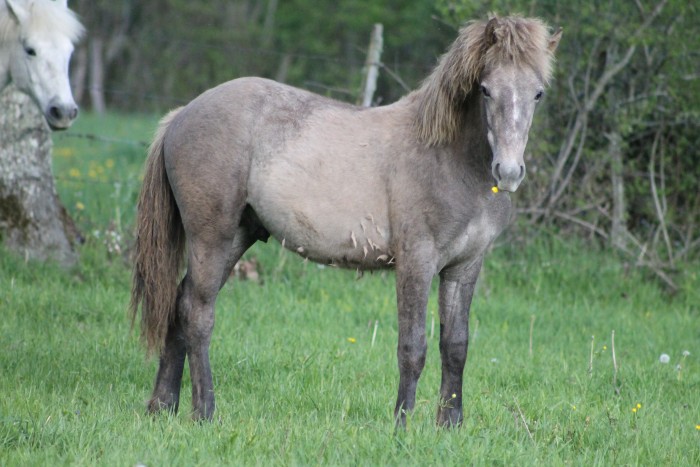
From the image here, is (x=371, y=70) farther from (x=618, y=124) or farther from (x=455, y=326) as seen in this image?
(x=455, y=326)

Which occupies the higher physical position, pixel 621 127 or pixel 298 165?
pixel 621 127

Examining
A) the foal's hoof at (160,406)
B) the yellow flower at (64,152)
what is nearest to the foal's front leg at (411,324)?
the foal's hoof at (160,406)

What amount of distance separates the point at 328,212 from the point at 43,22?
1923mm

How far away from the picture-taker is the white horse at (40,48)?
4688 mm

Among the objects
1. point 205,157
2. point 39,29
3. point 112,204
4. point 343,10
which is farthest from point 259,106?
point 343,10

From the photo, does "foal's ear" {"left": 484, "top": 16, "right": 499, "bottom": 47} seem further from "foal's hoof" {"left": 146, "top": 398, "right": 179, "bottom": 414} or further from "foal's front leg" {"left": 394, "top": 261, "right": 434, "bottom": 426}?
"foal's hoof" {"left": 146, "top": 398, "right": 179, "bottom": 414}

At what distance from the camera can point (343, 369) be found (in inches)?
211

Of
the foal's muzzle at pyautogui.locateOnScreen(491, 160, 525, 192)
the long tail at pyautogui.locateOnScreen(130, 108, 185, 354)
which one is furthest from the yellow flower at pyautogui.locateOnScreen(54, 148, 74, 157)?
the foal's muzzle at pyautogui.locateOnScreen(491, 160, 525, 192)

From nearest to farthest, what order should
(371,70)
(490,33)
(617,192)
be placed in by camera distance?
(490,33) → (371,70) → (617,192)

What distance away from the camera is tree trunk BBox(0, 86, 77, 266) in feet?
23.2

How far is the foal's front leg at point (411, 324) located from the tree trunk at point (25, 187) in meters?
3.82

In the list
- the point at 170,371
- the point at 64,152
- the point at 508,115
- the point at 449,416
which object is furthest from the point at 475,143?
the point at 64,152

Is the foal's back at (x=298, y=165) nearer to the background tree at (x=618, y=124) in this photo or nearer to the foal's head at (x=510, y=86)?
the foal's head at (x=510, y=86)

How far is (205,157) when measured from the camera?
4.54 m
